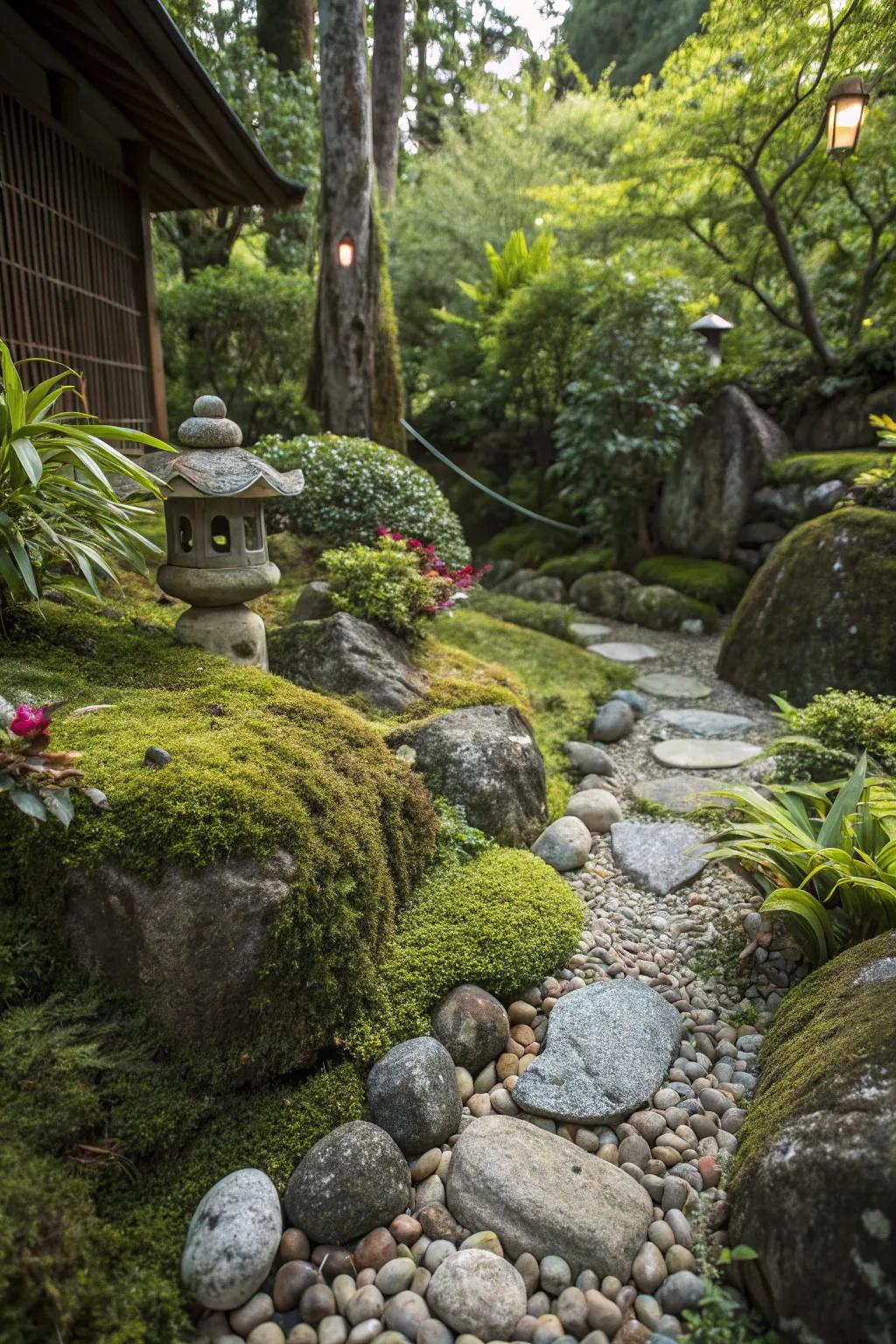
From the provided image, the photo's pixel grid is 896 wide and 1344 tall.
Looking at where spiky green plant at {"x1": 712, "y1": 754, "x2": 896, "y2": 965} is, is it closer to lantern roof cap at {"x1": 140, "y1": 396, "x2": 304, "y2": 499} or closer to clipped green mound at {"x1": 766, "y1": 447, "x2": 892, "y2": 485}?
lantern roof cap at {"x1": 140, "y1": 396, "x2": 304, "y2": 499}

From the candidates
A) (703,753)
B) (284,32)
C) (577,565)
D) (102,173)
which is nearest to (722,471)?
(577,565)

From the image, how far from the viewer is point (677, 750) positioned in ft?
16.3

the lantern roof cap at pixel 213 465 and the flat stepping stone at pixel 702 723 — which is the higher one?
the lantern roof cap at pixel 213 465

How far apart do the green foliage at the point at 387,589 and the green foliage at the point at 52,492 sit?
1467mm

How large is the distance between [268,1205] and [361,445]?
5483 mm

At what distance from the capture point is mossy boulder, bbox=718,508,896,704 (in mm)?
4949

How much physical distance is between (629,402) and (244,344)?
14.6 feet

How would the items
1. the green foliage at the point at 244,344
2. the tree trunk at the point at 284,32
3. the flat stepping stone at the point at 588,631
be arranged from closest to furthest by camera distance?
1. the flat stepping stone at the point at 588,631
2. the green foliage at the point at 244,344
3. the tree trunk at the point at 284,32

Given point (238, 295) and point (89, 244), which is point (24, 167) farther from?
point (238, 295)

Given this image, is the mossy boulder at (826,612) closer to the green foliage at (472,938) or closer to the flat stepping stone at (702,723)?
the flat stepping stone at (702,723)

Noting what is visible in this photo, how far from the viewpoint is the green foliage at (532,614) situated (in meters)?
7.10

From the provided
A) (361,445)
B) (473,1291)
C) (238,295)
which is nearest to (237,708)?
(473,1291)

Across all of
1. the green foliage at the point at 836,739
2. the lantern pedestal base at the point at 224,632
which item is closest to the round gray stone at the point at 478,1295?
the lantern pedestal base at the point at 224,632

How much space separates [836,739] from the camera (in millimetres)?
3697
